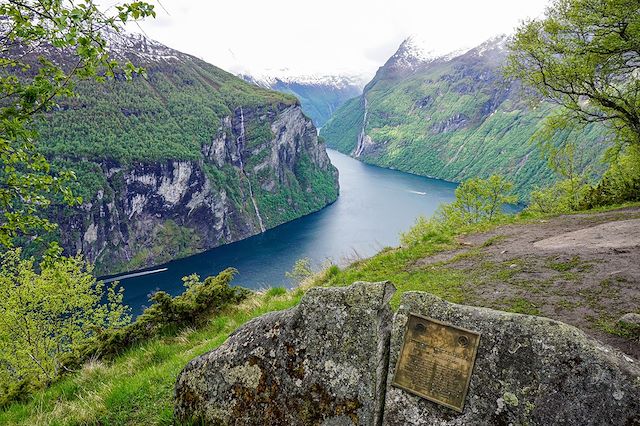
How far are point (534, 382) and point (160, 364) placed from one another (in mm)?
7289

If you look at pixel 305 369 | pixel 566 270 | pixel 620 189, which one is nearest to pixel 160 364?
pixel 305 369

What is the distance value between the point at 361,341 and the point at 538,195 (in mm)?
39358

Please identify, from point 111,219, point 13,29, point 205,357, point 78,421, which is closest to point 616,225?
point 205,357

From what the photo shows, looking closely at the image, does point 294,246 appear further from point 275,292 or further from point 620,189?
point 275,292

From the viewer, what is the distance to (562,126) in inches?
765

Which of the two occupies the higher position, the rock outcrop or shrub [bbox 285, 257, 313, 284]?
the rock outcrop

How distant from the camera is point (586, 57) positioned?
16.9 m

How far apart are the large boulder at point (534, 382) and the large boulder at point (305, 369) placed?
392 mm

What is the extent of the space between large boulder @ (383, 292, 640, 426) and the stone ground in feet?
7.95

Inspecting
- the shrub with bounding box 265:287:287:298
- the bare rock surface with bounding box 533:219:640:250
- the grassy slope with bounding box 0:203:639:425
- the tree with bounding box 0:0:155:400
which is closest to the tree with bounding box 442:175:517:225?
the bare rock surface with bounding box 533:219:640:250

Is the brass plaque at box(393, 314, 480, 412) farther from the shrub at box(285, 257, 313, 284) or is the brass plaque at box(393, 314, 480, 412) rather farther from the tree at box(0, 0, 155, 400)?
the shrub at box(285, 257, 313, 284)

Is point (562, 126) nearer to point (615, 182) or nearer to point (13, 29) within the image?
point (615, 182)

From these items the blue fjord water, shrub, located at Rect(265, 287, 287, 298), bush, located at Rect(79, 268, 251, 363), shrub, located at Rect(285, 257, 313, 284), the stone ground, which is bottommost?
the blue fjord water

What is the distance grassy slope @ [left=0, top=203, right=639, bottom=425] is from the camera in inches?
240
